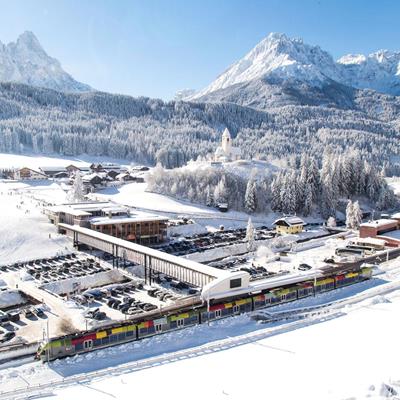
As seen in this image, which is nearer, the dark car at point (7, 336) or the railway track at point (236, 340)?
the railway track at point (236, 340)

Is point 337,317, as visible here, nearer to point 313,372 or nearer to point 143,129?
point 313,372

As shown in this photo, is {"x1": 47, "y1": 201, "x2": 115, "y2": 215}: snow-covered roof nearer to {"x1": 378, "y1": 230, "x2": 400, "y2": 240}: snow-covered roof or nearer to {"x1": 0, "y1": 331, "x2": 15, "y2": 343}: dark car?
{"x1": 0, "y1": 331, "x2": 15, "y2": 343}: dark car

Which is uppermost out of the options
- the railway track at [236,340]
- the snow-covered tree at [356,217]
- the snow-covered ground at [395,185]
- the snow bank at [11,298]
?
the snow-covered ground at [395,185]

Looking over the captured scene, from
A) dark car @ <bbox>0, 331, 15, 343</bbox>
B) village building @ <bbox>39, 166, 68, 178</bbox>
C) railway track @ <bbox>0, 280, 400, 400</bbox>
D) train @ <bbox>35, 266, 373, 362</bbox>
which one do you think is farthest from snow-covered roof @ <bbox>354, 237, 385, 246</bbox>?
village building @ <bbox>39, 166, 68, 178</bbox>

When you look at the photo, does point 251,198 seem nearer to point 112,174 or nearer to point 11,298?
point 112,174

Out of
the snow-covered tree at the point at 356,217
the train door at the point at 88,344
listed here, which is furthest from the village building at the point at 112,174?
the train door at the point at 88,344

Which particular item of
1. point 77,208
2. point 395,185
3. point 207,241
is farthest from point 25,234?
point 395,185

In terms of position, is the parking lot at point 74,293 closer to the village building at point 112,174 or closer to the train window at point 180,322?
the train window at point 180,322
